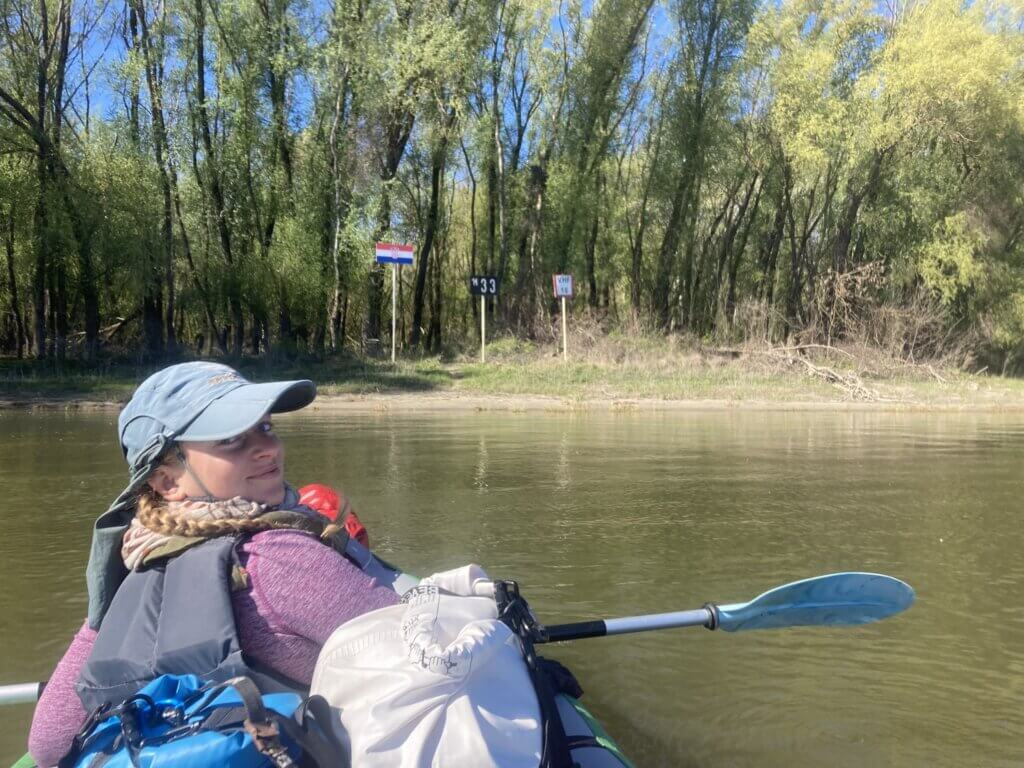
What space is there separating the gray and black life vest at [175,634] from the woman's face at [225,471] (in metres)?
0.23

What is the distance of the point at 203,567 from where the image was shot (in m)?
1.70

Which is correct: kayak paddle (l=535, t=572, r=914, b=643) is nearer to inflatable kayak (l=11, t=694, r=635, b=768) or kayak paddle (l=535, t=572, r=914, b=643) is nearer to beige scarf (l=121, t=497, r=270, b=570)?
inflatable kayak (l=11, t=694, r=635, b=768)

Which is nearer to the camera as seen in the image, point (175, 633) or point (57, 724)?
point (175, 633)

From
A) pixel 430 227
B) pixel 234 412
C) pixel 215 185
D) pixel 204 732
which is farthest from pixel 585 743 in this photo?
pixel 430 227

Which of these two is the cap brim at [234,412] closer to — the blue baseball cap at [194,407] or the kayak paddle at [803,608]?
the blue baseball cap at [194,407]

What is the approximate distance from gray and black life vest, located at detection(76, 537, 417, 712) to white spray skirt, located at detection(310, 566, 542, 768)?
233 mm

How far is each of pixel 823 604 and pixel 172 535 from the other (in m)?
2.57

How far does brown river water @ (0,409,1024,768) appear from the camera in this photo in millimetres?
3146

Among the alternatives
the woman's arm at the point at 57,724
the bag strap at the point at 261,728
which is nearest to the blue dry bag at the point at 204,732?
the bag strap at the point at 261,728

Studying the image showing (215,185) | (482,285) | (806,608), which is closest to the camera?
(806,608)

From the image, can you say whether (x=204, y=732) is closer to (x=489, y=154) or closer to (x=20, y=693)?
(x=20, y=693)

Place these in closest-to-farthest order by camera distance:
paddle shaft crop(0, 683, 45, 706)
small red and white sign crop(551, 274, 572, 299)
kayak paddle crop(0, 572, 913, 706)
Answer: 1. paddle shaft crop(0, 683, 45, 706)
2. kayak paddle crop(0, 572, 913, 706)
3. small red and white sign crop(551, 274, 572, 299)

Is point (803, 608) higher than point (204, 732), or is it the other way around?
point (204, 732)

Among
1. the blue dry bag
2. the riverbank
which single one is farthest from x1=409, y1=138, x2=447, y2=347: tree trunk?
the blue dry bag
